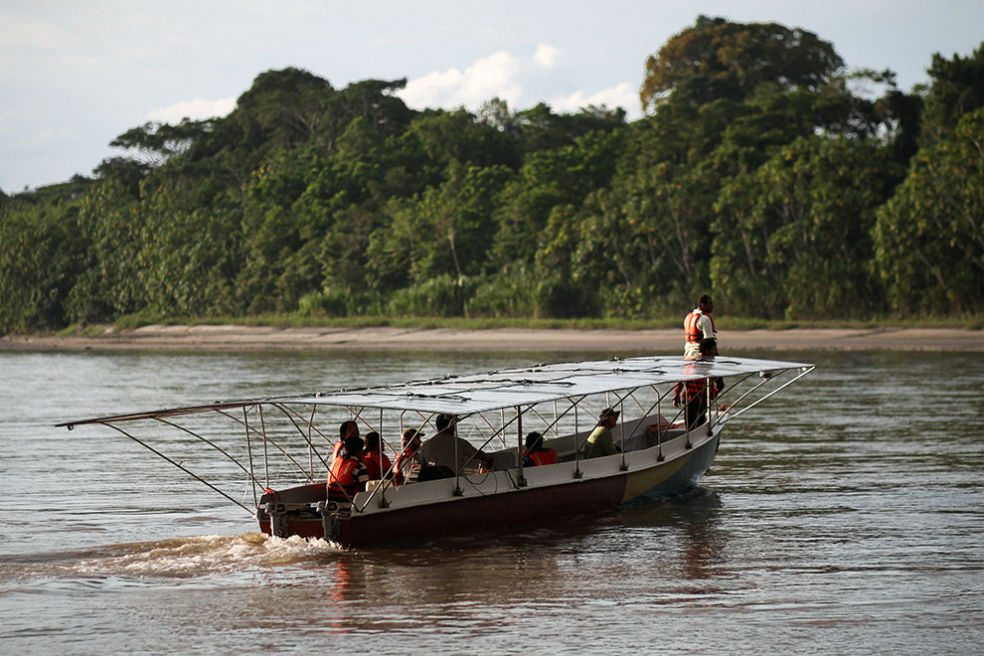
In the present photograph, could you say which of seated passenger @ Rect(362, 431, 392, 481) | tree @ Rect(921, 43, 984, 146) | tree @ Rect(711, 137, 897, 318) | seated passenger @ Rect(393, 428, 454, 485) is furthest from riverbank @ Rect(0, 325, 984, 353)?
seated passenger @ Rect(362, 431, 392, 481)

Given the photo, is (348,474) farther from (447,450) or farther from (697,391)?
(697,391)

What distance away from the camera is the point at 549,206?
2154 inches

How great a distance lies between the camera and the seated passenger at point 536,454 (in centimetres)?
1325

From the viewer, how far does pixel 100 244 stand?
71062 millimetres

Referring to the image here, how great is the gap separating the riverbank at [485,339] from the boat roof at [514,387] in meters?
21.9

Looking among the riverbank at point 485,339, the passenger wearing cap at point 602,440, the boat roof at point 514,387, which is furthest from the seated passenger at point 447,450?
the riverbank at point 485,339

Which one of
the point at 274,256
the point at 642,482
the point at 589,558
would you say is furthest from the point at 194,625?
the point at 274,256

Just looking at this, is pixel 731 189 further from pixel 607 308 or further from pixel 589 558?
pixel 589 558

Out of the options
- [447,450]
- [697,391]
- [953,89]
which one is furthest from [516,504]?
[953,89]

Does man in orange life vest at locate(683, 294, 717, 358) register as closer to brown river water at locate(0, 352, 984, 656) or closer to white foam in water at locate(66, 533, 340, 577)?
brown river water at locate(0, 352, 984, 656)

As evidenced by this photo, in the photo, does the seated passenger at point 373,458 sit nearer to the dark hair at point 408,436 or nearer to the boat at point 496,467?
the boat at point 496,467

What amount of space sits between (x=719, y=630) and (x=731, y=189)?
37626 millimetres

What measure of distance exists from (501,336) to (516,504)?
33.7 meters

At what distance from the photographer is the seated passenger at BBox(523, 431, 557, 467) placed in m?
13.2
